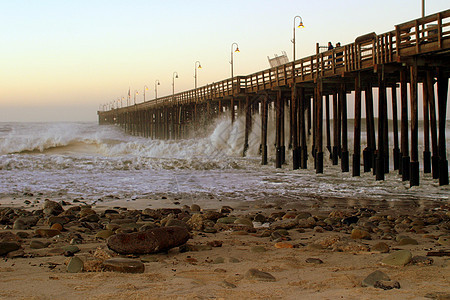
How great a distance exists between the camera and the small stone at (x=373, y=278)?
4.05 meters

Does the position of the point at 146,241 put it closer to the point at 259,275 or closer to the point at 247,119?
the point at 259,275

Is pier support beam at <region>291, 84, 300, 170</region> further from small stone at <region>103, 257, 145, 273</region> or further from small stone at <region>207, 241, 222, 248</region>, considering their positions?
small stone at <region>103, 257, 145, 273</region>

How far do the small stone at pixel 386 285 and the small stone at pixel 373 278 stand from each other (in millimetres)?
48

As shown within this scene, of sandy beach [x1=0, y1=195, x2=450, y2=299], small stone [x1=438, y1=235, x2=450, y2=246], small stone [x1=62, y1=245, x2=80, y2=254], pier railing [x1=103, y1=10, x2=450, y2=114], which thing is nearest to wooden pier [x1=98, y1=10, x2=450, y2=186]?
pier railing [x1=103, y1=10, x2=450, y2=114]

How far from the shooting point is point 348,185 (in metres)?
14.8

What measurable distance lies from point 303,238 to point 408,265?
2.05 m

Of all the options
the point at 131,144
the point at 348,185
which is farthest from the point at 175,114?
the point at 348,185

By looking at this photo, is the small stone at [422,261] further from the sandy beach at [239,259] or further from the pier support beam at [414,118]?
the pier support beam at [414,118]

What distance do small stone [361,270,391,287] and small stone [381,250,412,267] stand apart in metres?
0.61

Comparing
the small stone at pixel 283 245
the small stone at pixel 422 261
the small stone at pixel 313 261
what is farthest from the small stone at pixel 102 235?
the small stone at pixel 422 261

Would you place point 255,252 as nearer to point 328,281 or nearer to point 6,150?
point 328,281

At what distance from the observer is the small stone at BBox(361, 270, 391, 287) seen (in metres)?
4.05

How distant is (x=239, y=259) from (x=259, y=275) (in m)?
0.90

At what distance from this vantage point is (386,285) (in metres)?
3.96
